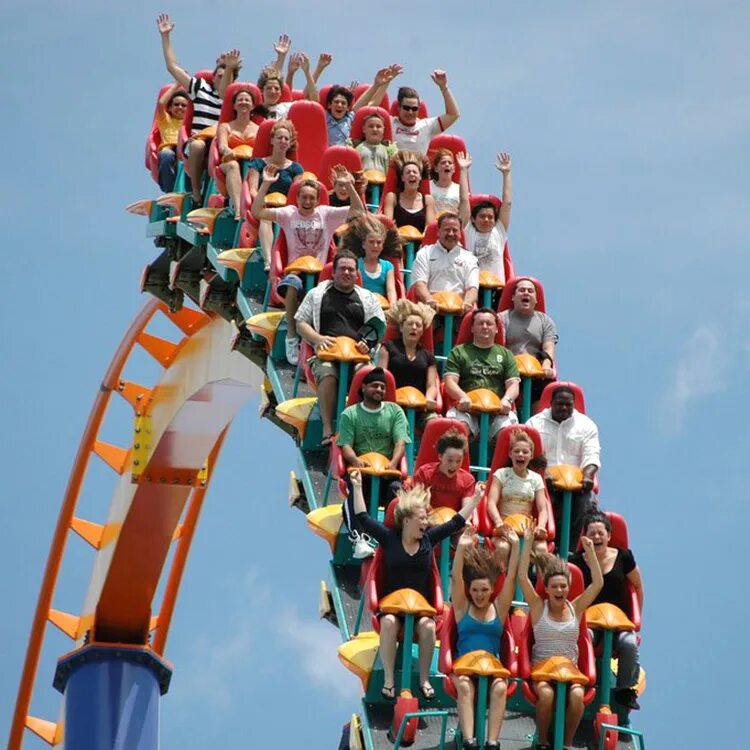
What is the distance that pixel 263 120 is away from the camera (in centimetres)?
1263

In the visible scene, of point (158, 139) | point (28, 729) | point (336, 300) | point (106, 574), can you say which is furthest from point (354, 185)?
point (28, 729)

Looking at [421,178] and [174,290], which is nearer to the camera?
[421,178]

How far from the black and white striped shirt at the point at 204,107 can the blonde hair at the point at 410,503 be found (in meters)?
4.81

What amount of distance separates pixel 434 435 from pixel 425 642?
3.73ft

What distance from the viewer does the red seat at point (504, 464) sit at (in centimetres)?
916

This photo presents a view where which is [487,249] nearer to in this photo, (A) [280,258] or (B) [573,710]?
(A) [280,258]

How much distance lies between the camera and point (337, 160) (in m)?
11.9

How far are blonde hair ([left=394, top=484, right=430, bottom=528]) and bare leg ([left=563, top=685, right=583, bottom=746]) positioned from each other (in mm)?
921

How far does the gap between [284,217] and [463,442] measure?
2.27m

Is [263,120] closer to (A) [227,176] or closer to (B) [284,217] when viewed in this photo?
(A) [227,176]

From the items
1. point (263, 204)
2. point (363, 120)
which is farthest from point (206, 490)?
point (263, 204)

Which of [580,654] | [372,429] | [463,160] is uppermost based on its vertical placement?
[463,160]

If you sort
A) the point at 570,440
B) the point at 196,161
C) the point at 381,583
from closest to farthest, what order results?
the point at 381,583 → the point at 570,440 → the point at 196,161

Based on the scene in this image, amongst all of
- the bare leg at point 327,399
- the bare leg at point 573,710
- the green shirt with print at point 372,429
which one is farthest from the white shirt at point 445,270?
the bare leg at point 573,710
